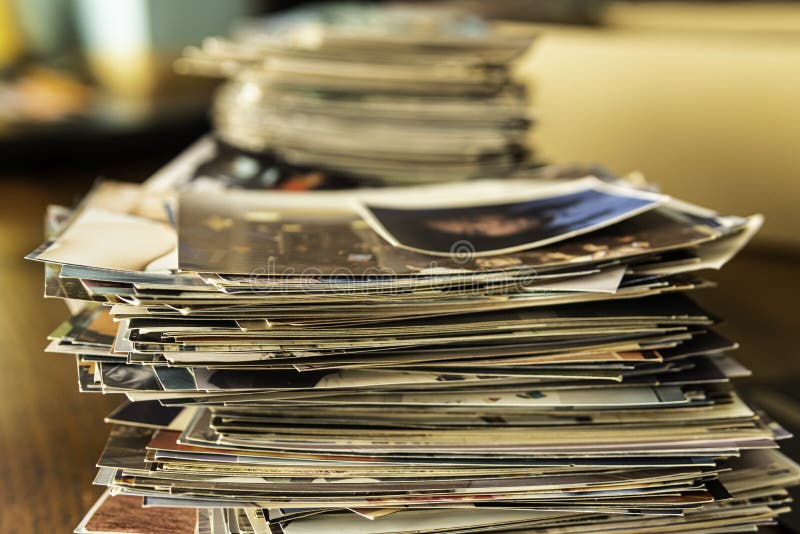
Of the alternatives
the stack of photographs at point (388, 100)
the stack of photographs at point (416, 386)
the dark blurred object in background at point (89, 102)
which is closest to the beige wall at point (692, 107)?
the stack of photographs at point (388, 100)

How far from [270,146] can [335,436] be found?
23.5 inches

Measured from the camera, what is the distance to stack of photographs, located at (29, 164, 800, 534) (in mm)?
420

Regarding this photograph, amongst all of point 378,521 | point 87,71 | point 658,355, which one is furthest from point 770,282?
point 87,71

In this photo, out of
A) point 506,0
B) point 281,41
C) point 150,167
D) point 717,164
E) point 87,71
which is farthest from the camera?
point 87,71

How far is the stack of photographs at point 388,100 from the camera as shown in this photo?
2.83ft

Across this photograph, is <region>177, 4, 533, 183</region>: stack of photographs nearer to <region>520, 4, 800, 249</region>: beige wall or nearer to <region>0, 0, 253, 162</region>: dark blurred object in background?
<region>520, 4, 800, 249</region>: beige wall

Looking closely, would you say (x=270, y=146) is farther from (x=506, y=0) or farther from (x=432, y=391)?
(x=506, y=0)

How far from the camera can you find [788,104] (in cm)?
97

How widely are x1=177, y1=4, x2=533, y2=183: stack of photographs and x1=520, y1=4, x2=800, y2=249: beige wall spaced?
104 millimetres

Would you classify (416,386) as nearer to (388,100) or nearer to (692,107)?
(388,100)

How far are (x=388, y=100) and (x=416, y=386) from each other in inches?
20.6

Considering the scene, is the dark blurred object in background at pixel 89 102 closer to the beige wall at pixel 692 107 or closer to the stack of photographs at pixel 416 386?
the beige wall at pixel 692 107

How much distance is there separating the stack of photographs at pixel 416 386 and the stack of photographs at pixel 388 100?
1.36ft

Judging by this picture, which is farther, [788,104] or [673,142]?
[673,142]
